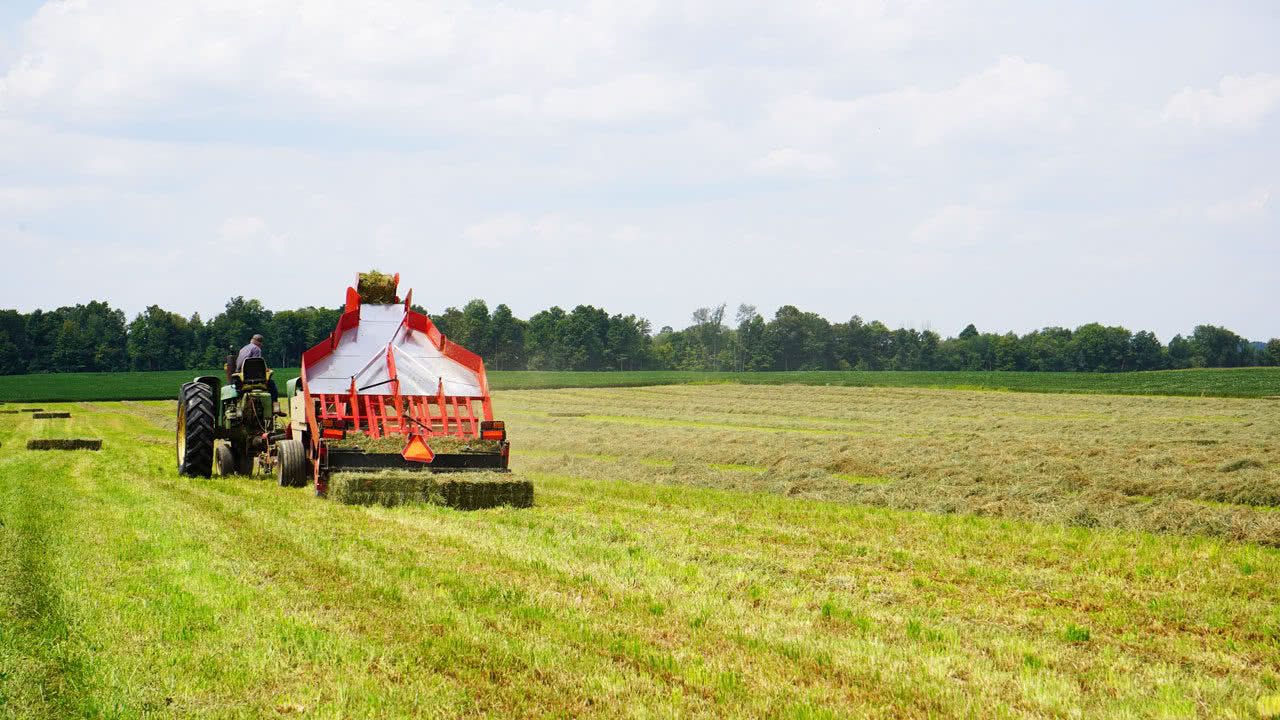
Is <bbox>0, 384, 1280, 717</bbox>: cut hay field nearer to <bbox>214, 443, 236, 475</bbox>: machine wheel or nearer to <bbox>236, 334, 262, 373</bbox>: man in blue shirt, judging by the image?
<bbox>214, 443, 236, 475</bbox>: machine wheel

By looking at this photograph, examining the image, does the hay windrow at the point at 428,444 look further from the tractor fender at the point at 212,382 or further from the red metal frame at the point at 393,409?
the tractor fender at the point at 212,382

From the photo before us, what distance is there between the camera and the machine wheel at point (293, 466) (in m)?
13.6

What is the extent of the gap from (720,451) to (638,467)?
291cm

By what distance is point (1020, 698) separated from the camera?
5156 millimetres

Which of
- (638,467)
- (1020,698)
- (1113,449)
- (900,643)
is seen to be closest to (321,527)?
(900,643)

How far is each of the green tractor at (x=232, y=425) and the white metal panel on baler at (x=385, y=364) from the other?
153 cm

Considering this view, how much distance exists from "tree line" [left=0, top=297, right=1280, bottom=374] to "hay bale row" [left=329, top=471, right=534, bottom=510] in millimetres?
42712

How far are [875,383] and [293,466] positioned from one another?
5382 cm

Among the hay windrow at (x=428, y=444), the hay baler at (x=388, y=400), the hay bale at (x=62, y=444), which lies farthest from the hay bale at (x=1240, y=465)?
the hay bale at (x=62, y=444)

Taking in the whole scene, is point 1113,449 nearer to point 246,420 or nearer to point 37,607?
point 246,420

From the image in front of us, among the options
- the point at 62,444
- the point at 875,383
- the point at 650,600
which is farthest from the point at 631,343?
the point at 650,600

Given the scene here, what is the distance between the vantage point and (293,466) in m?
13.6

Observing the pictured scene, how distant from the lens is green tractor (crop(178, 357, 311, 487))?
15188 millimetres

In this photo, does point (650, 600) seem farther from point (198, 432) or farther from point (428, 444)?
point (198, 432)
